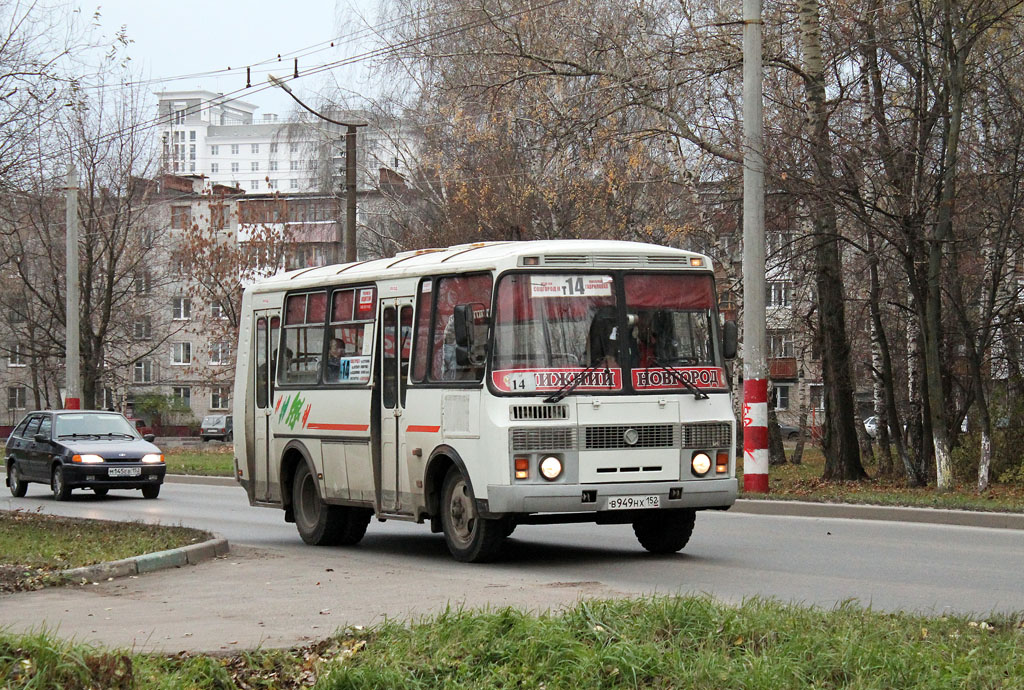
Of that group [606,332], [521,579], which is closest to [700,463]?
[606,332]

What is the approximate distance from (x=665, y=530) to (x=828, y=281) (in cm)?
Result: 1428

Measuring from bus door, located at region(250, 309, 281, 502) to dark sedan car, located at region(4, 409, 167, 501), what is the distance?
8923 mm

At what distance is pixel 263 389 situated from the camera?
17.3 meters

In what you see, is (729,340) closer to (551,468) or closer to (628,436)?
(628,436)

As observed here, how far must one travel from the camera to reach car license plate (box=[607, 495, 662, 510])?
12.9 metres

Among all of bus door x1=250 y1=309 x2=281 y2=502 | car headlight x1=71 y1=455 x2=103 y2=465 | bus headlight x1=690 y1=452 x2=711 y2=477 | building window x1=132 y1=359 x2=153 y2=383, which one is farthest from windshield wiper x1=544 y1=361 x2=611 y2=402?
building window x1=132 y1=359 x2=153 y2=383

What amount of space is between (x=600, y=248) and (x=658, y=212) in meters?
22.4

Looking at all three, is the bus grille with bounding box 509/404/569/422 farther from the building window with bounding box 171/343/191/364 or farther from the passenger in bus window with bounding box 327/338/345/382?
the building window with bounding box 171/343/191/364

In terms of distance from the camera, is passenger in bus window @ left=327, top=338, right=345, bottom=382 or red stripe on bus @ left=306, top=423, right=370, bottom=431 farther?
passenger in bus window @ left=327, top=338, right=345, bottom=382

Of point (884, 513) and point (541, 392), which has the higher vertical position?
point (541, 392)

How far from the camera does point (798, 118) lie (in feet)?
85.7

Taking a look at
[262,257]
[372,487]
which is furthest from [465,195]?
[262,257]

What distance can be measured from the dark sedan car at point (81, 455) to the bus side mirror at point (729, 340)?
14681mm

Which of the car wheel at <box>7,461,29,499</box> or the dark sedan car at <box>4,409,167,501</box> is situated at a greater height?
the dark sedan car at <box>4,409,167,501</box>
